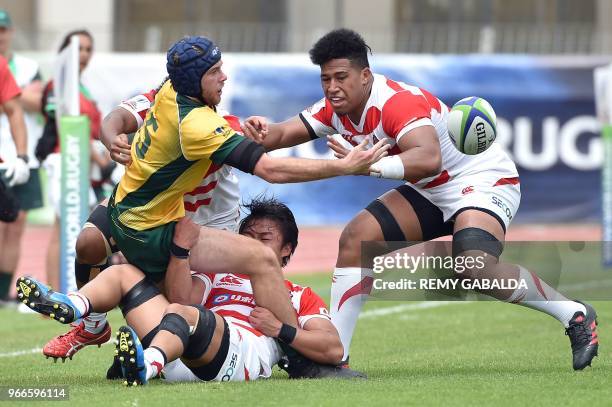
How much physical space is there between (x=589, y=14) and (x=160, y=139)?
68.3 feet

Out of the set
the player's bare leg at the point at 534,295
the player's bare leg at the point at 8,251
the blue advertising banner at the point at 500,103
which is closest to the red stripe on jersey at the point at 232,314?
the player's bare leg at the point at 534,295

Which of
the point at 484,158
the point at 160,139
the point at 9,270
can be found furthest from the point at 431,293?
the point at 9,270

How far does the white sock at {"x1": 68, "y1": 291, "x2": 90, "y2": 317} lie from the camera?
21.7 ft

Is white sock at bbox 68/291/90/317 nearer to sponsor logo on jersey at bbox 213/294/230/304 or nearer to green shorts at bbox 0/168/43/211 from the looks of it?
sponsor logo on jersey at bbox 213/294/230/304

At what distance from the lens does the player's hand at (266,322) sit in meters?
6.81

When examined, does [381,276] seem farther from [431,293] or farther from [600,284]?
[600,284]

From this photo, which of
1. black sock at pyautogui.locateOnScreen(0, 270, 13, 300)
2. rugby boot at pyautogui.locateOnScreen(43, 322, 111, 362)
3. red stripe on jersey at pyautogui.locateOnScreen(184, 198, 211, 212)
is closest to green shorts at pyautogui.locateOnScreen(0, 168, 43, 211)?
black sock at pyautogui.locateOnScreen(0, 270, 13, 300)

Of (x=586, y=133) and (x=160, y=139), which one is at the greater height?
(x=160, y=139)

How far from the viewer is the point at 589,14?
26.2 meters

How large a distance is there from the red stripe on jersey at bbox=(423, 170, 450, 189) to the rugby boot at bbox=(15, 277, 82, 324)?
236 centimetres

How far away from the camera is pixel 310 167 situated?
21.7 ft

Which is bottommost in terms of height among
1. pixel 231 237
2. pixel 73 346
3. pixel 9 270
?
pixel 9 270

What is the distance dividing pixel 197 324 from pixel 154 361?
0.34 m

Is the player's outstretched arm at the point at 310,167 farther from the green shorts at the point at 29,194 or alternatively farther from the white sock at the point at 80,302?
the green shorts at the point at 29,194
